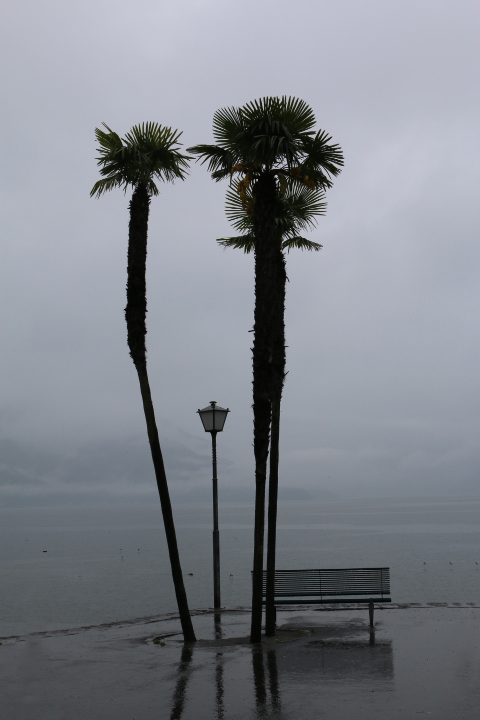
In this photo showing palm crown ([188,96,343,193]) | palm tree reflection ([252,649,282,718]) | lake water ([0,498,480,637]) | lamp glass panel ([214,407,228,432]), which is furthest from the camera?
lake water ([0,498,480,637])

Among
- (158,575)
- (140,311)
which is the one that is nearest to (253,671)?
(140,311)

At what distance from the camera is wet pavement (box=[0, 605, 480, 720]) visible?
901 centimetres

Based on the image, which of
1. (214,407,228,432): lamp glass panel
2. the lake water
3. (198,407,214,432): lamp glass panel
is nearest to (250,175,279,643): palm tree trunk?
(214,407,228,432): lamp glass panel

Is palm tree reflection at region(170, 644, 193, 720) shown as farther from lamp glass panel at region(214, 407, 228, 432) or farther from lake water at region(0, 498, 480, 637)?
lake water at region(0, 498, 480, 637)

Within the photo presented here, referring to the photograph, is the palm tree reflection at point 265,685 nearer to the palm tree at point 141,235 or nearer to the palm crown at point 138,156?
the palm tree at point 141,235

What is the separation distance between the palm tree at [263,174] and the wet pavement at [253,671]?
1579 millimetres

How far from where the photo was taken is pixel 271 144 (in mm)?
12539

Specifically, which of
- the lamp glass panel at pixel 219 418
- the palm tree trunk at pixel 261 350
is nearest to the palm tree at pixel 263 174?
the palm tree trunk at pixel 261 350

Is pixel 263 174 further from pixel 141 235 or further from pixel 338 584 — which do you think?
pixel 338 584

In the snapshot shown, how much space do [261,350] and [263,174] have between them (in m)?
3.18

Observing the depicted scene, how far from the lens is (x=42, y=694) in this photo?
9930 millimetres

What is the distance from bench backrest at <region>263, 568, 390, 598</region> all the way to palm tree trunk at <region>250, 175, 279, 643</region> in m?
1.85

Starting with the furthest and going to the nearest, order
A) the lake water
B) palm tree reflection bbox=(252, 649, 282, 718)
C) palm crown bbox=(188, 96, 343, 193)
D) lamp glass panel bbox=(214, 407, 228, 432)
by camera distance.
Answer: the lake water, lamp glass panel bbox=(214, 407, 228, 432), palm crown bbox=(188, 96, 343, 193), palm tree reflection bbox=(252, 649, 282, 718)

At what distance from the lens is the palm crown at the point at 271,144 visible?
1284 centimetres
